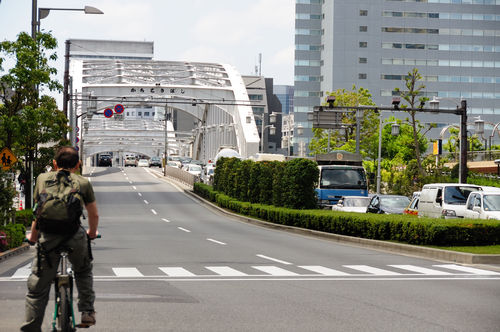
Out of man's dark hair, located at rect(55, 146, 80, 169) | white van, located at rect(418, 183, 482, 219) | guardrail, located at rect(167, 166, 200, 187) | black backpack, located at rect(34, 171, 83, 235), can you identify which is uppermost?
man's dark hair, located at rect(55, 146, 80, 169)

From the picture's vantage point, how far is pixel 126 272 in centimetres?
1537

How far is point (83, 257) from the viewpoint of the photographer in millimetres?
7348

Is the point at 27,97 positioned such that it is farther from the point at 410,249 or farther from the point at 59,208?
the point at 59,208

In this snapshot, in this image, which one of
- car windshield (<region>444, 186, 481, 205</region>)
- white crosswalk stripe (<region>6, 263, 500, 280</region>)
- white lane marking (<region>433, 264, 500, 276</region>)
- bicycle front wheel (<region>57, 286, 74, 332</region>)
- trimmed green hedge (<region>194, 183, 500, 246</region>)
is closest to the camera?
bicycle front wheel (<region>57, 286, 74, 332</region>)

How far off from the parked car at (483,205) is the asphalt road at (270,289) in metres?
4.80

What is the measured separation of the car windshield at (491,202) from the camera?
25.4 m

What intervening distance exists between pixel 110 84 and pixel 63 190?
84.9 m

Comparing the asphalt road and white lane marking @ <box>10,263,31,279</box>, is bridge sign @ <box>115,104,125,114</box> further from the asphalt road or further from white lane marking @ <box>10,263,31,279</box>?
white lane marking @ <box>10,263,31,279</box>

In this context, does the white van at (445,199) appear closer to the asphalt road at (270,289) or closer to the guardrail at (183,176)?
the asphalt road at (270,289)

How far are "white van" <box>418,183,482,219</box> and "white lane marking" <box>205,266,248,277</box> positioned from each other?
1317 cm

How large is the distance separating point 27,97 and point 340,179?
16238 mm

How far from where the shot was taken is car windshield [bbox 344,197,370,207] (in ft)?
119

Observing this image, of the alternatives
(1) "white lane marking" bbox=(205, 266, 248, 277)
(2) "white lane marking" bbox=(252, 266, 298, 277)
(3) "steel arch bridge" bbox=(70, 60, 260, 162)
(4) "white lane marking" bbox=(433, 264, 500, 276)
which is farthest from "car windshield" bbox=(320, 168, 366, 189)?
(3) "steel arch bridge" bbox=(70, 60, 260, 162)

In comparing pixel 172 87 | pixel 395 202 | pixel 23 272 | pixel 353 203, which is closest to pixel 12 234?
pixel 23 272
